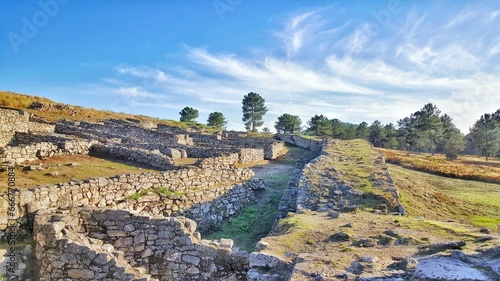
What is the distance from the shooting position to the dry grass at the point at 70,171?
12266 millimetres

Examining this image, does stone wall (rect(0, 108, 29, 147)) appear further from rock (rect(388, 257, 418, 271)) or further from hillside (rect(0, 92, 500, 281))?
rock (rect(388, 257, 418, 271))

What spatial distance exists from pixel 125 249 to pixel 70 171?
776 centimetres

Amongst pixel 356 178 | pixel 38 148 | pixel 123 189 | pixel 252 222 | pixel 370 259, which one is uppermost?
pixel 38 148

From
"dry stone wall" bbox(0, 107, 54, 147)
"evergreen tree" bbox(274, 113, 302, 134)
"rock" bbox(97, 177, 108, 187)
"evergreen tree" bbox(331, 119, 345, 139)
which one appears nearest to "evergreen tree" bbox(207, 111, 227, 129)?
"evergreen tree" bbox(274, 113, 302, 134)

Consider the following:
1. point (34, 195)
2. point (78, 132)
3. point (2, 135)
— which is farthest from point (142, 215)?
point (78, 132)

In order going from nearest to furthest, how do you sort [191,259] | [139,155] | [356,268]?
[356,268], [191,259], [139,155]

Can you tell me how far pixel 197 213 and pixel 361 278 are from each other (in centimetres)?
845

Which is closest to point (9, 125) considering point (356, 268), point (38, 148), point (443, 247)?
point (38, 148)

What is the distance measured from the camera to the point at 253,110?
282 ft

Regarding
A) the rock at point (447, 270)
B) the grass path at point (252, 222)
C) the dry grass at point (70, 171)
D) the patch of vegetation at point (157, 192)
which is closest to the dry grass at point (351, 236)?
the rock at point (447, 270)

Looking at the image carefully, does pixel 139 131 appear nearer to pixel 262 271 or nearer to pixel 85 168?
pixel 85 168

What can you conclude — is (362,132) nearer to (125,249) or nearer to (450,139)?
(450,139)

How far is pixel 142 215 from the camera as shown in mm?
8852

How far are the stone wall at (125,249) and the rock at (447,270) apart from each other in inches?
144
